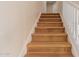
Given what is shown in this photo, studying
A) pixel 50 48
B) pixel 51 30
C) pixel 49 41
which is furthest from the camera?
pixel 51 30

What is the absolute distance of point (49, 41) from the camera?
10.4 feet

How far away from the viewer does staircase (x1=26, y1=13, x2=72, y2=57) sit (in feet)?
9.00

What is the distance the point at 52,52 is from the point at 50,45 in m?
0.14

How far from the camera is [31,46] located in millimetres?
2809

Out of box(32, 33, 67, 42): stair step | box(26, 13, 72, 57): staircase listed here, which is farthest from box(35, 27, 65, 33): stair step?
box(32, 33, 67, 42): stair step

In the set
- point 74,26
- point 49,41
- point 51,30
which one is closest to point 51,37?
point 49,41

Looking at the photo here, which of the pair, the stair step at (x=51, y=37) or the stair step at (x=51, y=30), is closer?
the stair step at (x=51, y=37)

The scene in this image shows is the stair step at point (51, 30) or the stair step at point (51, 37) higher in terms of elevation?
the stair step at point (51, 30)

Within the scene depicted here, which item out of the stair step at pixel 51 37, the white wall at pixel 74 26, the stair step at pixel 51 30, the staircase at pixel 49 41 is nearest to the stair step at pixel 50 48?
the staircase at pixel 49 41

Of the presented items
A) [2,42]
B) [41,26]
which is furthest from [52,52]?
[2,42]

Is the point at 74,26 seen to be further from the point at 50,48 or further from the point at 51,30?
the point at 51,30

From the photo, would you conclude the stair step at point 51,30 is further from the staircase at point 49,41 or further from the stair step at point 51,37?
the stair step at point 51,37

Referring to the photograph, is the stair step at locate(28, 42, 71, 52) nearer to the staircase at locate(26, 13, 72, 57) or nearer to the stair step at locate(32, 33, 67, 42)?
the staircase at locate(26, 13, 72, 57)

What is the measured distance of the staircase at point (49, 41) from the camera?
2.74m
